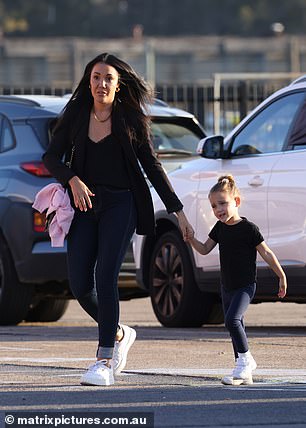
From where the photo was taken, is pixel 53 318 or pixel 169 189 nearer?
pixel 169 189

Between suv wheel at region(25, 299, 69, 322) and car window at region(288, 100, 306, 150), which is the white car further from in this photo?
suv wheel at region(25, 299, 69, 322)

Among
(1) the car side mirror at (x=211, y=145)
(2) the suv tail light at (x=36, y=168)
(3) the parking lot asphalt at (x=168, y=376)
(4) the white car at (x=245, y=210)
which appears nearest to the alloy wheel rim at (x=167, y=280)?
(4) the white car at (x=245, y=210)

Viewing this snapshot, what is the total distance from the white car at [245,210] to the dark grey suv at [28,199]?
2.47 ft

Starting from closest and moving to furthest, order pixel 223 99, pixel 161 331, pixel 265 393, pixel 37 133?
pixel 265 393
pixel 161 331
pixel 37 133
pixel 223 99

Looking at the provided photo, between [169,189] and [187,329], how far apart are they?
12.5 ft

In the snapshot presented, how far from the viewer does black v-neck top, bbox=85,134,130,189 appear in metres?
8.22

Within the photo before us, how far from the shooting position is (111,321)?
8094mm

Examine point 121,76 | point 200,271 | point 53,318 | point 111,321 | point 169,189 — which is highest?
point 121,76

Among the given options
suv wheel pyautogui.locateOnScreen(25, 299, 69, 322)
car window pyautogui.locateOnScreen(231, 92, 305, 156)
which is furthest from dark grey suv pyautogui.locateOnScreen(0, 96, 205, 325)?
car window pyautogui.locateOnScreen(231, 92, 305, 156)

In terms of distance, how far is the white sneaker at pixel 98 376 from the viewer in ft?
25.9

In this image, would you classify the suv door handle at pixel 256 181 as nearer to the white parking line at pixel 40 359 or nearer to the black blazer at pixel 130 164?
the white parking line at pixel 40 359

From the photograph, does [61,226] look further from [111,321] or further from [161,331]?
[161,331]

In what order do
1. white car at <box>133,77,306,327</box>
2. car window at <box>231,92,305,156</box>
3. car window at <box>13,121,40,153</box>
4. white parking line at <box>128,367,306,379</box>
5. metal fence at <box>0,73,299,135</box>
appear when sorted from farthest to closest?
1. metal fence at <box>0,73,299,135</box>
2. car window at <box>13,121,40,153</box>
3. car window at <box>231,92,305,156</box>
4. white car at <box>133,77,306,327</box>
5. white parking line at <box>128,367,306,379</box>

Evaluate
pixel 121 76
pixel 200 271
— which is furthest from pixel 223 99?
pixel 121 76
